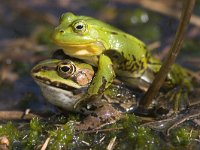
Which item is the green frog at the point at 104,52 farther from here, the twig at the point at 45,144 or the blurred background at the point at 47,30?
the blurred background at the point at 47,30

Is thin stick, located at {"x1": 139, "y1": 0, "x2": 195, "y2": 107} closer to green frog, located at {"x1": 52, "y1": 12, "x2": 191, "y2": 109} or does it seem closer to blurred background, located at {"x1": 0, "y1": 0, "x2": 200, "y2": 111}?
green frog, located at {"x1": 52, "y1": 12, "x2": 191, "y2": 109}

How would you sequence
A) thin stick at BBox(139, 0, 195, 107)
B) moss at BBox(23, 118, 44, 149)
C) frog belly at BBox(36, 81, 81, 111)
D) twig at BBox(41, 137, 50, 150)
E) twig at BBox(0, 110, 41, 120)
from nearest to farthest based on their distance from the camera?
thin stick at BBox(139, 0, 195, 107), twig at BBox(41, 137, 50, 150), moss at BBox(23, 118, 44, 149), frog belly at BBox(36, 81, 81, 111), twig at BBox(0, 110, 41, 120)

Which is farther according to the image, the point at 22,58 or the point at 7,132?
the point at 22,58

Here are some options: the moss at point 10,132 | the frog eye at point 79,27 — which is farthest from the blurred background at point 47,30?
the frog eye at point 79,27

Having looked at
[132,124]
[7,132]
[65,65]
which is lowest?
[7,132]

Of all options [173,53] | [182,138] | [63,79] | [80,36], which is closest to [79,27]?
[80,36]

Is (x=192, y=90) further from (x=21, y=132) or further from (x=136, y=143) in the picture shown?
(x=21, y=132)

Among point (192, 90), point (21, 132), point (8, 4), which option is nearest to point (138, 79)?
point (192, 90)

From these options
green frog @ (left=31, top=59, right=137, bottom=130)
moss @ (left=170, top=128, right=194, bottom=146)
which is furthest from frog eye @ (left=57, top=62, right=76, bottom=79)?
moss @ (left=170, top=128, right=194, bottom=146)
